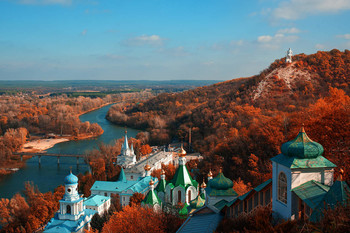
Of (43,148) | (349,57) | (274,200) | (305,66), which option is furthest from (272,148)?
(43,148)

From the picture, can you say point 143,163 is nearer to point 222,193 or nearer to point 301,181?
point 222,193

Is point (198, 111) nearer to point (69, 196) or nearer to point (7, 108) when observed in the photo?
point (69, 196)

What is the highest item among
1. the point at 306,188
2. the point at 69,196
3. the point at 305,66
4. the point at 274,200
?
the point at 305,66

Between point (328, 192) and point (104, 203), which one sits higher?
point (328, 192)

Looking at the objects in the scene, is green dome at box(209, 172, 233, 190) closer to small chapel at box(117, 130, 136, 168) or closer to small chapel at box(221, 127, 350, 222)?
small chapel at box(221, 127, 350, 222)

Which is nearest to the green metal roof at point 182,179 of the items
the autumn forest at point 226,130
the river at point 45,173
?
the autumn forest at point 226,130

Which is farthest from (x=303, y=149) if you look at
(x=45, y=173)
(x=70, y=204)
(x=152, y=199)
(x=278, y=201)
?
(x=45, y=173)

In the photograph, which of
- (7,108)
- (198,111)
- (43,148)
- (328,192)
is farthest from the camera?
(7,108)

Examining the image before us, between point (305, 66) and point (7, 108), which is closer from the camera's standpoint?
point (305, 66)
